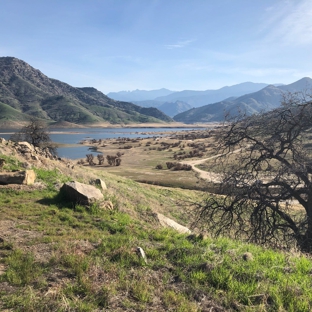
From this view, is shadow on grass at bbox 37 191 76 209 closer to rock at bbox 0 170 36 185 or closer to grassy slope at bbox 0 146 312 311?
grassy slope at bbox 0 146 312 311

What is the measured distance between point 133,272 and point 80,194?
5182 millimetres

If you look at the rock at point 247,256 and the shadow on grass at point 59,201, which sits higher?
the shadow on grass at point 59,201

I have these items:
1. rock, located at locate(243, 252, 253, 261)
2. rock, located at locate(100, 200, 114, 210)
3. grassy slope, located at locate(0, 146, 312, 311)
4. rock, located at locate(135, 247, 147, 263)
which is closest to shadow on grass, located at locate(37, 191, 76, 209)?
rock, located at locate(100, 200, 114, 210)

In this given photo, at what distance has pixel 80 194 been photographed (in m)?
9.85

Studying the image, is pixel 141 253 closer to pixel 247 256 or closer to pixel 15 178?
pixel 247 256

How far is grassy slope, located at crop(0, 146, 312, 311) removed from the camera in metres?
4.38

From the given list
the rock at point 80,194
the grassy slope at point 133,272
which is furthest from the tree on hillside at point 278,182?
the rock at point 80,194

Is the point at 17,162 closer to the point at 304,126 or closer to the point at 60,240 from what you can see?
the point at 60,240

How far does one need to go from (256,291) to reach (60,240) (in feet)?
15.5

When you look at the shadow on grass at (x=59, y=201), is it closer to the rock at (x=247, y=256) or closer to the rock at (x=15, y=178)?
the rock at (x=15, y=178)

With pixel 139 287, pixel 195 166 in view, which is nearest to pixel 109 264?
pixel 139 287

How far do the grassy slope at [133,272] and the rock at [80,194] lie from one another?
162cm

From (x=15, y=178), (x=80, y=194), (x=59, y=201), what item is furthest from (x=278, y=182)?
(x=15, y=178)

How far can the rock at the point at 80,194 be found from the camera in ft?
32.2
